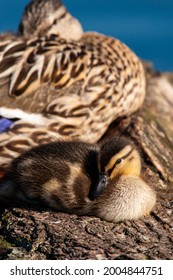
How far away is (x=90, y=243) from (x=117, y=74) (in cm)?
197

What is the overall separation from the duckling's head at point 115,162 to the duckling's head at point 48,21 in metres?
1.87

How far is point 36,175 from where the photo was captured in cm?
512

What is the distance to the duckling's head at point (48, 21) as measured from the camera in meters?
6.68

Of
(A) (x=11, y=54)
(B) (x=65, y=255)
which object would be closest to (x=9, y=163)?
(A) (x=11, y=54)

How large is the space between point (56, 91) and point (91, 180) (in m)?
1.11

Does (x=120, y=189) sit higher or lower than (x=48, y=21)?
lower

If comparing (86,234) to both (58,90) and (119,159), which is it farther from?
(58,90)

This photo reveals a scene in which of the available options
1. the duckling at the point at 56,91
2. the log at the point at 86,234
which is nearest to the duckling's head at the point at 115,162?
the log at the point at 86,234

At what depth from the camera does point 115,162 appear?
16.1 ft

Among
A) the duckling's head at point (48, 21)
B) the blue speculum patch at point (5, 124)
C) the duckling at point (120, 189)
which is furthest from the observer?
the duckling's head at point (48, 21)

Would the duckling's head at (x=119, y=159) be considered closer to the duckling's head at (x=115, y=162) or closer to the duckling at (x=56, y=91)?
the duckling's head at (x=115, y=162)

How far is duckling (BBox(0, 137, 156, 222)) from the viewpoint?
4875mm

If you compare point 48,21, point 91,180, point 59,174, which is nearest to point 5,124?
point 59,174

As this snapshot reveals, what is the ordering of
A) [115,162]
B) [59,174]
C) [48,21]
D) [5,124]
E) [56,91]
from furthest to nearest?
[48,21]
[56,91]
[5,124]
[59,174]
[115,162]
